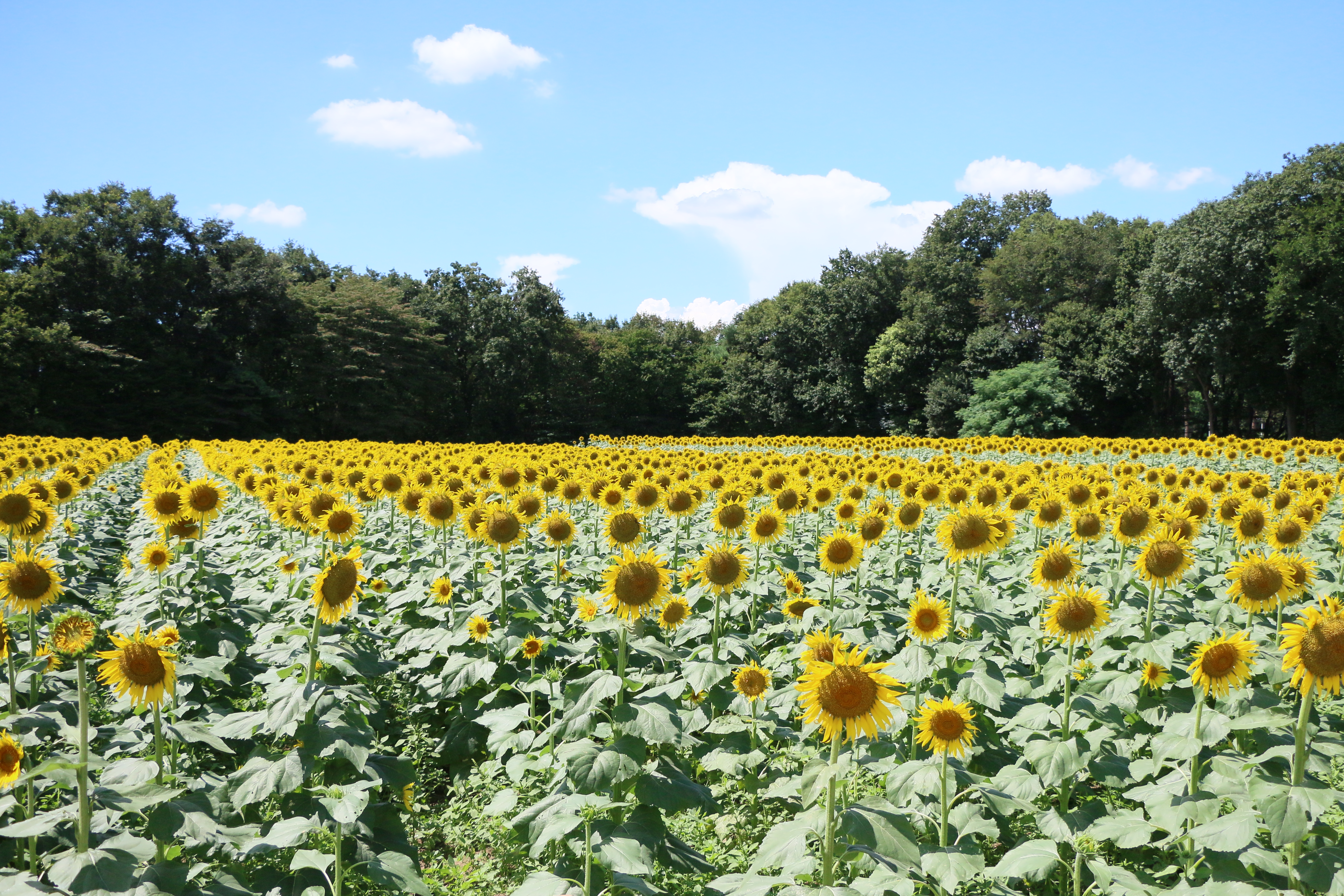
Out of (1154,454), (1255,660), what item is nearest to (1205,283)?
(1154,454)

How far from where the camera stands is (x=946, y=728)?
3064mm

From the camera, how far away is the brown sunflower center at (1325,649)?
265cm

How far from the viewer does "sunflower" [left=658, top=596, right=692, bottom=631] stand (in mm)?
4359

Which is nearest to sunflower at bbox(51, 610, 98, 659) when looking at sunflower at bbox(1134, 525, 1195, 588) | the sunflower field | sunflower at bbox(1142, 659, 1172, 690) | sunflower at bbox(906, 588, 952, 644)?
the sunflower field

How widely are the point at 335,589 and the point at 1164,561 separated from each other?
413cm

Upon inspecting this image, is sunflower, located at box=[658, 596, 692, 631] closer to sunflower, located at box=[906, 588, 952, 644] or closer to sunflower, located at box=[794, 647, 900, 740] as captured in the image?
sunflower, located at box=[906, 588, 952, 644]

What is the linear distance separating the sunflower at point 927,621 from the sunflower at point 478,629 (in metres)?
2.54

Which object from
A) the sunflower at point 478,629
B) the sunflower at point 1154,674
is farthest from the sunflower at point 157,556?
the sunflower at point 1154,674

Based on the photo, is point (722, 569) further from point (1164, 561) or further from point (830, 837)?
point (1164, 561)

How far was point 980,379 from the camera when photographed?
44.7 m

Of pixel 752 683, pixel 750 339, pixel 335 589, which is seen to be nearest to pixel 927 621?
pixel 752 683

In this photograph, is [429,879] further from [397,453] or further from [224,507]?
[397,453]

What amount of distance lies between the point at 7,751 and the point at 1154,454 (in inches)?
774

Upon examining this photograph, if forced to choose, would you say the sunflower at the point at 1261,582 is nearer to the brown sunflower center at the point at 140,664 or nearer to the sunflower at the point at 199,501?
the brown sunflower center at the point at 140,664
